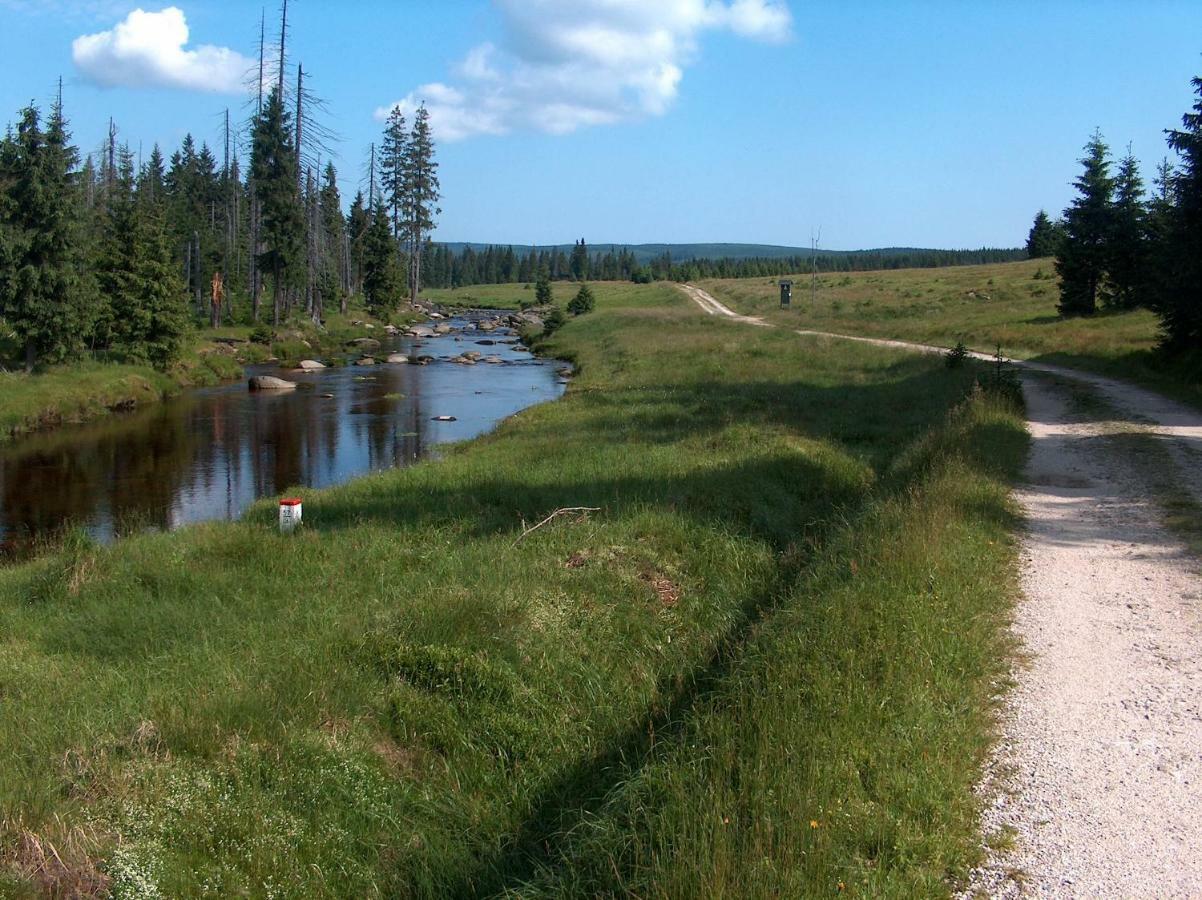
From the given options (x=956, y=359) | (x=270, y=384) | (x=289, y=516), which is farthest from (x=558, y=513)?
(x=270, y=384)

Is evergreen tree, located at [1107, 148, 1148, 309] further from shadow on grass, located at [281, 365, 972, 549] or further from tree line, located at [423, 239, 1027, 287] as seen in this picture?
tree line, located at [423, 239, 1027, 287]

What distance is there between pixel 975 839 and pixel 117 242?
38.4m

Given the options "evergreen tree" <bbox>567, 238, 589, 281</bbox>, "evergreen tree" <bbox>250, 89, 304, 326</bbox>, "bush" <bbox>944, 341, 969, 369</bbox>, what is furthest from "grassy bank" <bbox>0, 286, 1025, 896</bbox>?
"evergreen tree" <bbox>567, 238, 589, 281</bbox>

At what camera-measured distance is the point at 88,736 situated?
22.2ft

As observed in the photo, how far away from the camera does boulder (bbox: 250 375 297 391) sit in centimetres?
3578

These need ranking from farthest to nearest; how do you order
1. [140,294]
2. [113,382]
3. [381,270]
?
[381,270], [140,294], [113,382]

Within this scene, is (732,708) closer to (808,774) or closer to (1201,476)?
(808,774)

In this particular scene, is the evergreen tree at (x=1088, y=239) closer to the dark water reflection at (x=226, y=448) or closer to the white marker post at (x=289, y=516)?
the dark water reflection at (x=226, y=448)

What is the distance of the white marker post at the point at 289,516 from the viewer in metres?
12.1

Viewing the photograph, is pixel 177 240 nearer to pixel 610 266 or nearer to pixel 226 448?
pixel 226 448

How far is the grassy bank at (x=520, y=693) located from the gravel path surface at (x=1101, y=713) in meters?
Answer: 0.29

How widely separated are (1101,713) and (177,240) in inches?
2231

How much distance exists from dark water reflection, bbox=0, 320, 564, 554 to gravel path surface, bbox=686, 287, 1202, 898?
13527 mm

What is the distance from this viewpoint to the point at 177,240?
177 feet
